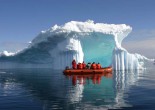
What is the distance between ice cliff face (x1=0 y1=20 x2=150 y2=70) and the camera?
1837 inches

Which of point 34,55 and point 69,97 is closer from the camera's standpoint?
point 69,97

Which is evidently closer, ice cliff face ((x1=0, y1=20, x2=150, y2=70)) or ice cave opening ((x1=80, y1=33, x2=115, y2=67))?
ice cliff face ((x1=0, y1=20, x2=150, y2=70))

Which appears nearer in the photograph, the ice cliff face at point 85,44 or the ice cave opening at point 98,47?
the ice cliff face at point 85,44

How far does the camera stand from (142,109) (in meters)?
12.7

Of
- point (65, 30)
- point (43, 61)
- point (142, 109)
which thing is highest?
point (65, 30)

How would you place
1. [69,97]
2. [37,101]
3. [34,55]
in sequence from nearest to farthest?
[37,101] → [69,97] → [34,55]

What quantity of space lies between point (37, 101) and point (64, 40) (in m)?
34.1

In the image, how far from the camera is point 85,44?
165 feet

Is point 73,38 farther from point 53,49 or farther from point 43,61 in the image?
point 43,61

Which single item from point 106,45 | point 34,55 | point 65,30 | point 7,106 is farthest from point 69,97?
point 34,55

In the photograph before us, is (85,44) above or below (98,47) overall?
above

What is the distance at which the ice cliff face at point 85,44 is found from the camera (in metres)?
46.7

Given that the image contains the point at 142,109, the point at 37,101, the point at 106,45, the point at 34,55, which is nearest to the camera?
the point at 142,109

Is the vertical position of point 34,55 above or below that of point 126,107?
above
